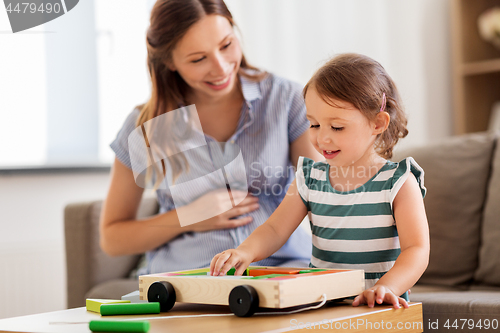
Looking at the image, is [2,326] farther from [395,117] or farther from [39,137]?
[39,137]

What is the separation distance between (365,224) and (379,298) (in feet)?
0.60

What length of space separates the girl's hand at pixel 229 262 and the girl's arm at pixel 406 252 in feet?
0.57

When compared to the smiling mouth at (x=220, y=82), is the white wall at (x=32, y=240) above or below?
below

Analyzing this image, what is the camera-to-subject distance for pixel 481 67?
2.62m

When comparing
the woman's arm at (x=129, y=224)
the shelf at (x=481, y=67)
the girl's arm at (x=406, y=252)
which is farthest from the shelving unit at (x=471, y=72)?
the girl's arm at (x=406, y=252)

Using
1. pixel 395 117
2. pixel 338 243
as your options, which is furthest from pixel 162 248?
pixel 395 117

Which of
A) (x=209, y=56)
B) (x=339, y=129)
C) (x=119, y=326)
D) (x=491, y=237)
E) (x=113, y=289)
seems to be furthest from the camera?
(x=113, y=289)

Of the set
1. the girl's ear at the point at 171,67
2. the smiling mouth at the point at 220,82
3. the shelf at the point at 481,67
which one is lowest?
the smiling mouth at the point at 220,82

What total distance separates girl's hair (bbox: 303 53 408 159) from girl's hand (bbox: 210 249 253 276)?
263 mm

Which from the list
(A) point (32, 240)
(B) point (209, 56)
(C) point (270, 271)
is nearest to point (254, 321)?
(C) point (270, 271)

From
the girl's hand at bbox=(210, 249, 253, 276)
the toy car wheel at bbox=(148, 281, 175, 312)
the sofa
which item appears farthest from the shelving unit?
the toy car wheel at bbox=(148, 281, 175, 312)

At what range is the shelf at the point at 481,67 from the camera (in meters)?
2.56

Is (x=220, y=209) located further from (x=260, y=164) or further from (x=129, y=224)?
(x=129, y=224)

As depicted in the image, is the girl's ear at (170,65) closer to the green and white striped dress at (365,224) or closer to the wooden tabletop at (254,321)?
the green and white striped dress at (365,224)
